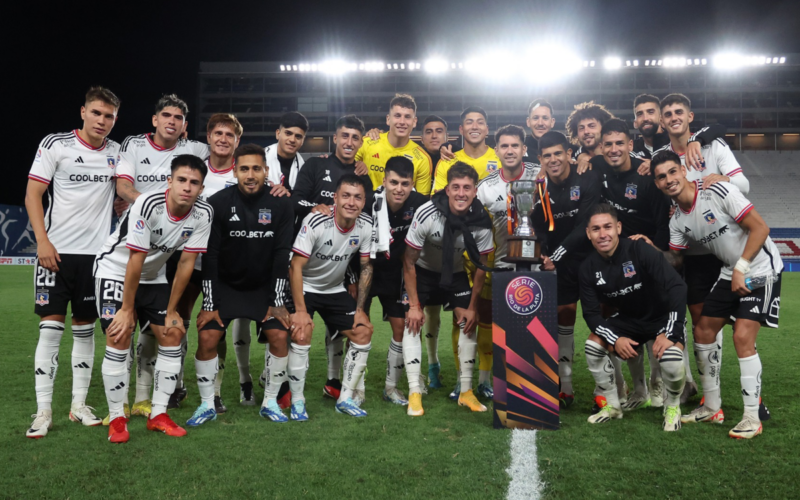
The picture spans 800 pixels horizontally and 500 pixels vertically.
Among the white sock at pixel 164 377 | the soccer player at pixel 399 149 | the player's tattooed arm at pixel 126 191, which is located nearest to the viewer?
the white sock at pixel 164 377

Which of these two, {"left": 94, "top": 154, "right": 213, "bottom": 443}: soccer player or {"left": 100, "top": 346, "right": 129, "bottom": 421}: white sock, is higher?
{"left": 94, "top": 154, "right": 213, "bottom": 443}: soccer player

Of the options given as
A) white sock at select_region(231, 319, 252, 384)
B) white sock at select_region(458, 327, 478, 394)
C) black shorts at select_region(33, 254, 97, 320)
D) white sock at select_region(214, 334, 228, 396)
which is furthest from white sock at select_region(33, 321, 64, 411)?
white sock at select_region(458, 327, 478, 394)

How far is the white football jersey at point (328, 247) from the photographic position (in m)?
4.20

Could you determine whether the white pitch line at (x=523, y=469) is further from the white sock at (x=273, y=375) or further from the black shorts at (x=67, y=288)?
the black shorts at (x=67, y=288)

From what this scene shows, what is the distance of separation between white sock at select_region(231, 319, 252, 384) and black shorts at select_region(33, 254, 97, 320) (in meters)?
1.04

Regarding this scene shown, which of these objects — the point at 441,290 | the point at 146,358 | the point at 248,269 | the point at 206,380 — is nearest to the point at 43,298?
the point at 146,358

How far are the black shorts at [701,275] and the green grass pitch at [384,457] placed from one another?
0.84 m

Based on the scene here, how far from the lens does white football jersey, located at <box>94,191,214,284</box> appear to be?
3.54 metres

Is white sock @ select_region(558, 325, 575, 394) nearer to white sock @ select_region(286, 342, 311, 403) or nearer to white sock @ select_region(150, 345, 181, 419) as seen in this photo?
white sock @ select_region(286, 342, 311, 403)

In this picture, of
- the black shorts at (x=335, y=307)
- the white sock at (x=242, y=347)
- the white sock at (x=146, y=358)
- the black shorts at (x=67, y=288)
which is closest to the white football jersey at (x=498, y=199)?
the black shorts at (x=335, y=307)

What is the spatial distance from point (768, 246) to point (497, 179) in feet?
6.32

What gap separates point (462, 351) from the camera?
4496 millimetres

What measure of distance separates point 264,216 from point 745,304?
322 centimetres

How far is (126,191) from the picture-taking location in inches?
159
